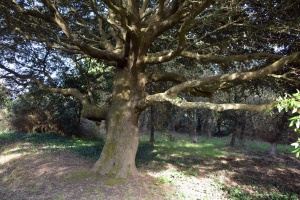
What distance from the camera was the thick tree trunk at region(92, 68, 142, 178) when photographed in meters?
6.98

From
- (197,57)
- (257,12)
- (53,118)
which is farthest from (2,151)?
(257,12)

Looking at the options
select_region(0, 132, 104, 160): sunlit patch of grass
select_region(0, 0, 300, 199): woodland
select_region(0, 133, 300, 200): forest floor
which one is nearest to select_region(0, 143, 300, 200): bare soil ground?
select_region(0, 133, 300, 200): forest floor

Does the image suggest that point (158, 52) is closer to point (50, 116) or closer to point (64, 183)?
point (64, 183)

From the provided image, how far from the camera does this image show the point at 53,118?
16734 millimetres

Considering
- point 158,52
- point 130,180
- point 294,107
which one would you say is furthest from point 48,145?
point 294,107

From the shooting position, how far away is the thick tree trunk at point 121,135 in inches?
275

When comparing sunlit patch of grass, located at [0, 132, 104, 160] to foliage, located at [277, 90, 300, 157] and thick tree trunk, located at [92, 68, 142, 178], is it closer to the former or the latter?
thick tree trunk, located at [92, 68, 142, 178]

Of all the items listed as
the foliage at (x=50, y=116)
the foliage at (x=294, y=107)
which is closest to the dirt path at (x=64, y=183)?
the foliage at (x=294, y=107)

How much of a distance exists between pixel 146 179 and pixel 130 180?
0.58 metres

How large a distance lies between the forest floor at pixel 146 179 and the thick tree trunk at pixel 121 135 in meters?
0.37

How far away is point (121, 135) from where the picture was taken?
7195 mm

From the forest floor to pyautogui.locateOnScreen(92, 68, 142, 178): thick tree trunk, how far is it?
366 mm

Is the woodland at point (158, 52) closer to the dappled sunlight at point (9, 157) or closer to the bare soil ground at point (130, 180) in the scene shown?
the bare soil ground at point (130, 180)

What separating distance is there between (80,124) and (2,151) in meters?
7.50
